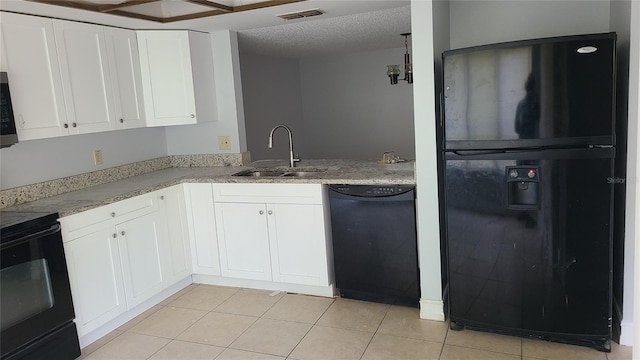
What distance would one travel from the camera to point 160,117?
12.0 ft

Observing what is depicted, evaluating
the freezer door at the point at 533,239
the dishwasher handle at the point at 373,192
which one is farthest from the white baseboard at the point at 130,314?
the freezer door at the point at 533,239

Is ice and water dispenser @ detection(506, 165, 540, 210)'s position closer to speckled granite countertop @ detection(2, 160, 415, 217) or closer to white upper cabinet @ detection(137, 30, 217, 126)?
speckled granite countertop @ detection(2, 160, 415, 217)

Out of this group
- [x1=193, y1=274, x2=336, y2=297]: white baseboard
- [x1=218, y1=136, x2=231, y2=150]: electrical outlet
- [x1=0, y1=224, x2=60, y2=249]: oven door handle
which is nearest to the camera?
[x1=0, y1=224, x2=60, y2=249]: oven door handle

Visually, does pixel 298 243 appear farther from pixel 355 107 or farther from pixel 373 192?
pixel 355 107

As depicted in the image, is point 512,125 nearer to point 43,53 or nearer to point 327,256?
point 327,256

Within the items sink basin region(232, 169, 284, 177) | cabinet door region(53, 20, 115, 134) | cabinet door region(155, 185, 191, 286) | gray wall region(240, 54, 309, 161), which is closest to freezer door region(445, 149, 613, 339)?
sink basin region(232, 169, 284, 177)

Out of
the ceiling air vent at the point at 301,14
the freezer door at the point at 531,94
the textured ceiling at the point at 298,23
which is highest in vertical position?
the textured ceiling at the point at 298,23

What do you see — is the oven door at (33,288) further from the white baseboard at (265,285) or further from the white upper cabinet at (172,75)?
the white upper cabinet at (172,75)

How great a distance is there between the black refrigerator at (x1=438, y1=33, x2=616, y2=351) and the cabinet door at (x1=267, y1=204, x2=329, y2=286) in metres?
0.90

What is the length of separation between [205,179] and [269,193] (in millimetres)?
519

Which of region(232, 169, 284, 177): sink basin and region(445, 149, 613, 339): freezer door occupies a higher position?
region(232, 169, 284, 177): sink basin

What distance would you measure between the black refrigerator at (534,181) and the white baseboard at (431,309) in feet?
0.82

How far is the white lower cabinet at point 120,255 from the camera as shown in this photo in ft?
8.61

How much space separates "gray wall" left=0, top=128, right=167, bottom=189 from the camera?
2842 mm
